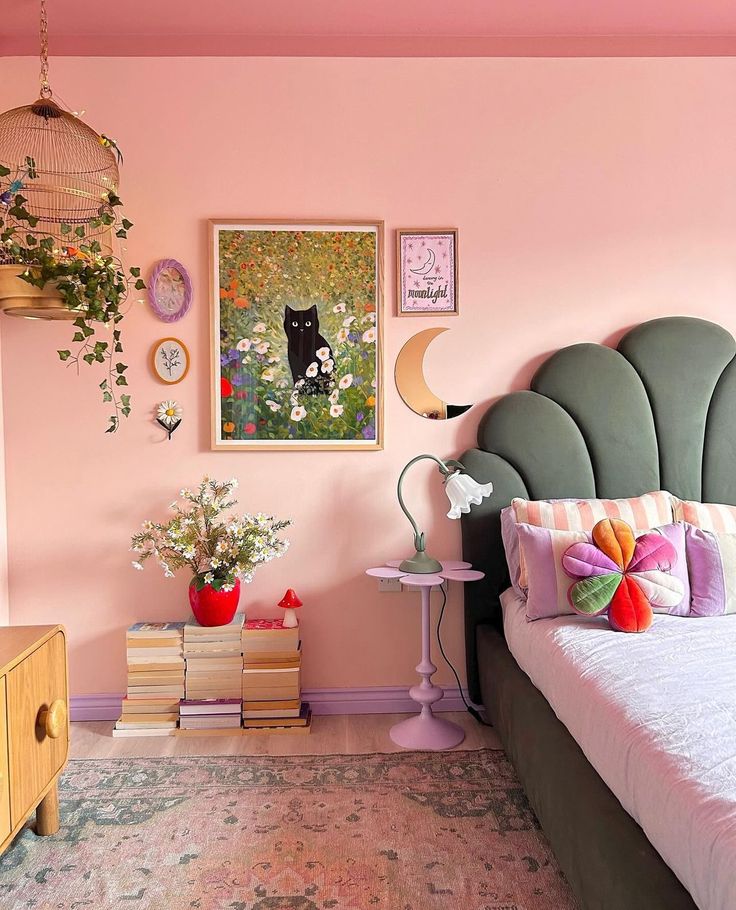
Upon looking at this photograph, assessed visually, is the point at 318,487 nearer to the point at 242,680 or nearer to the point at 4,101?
the point at 242,680

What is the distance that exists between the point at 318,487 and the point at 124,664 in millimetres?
1052

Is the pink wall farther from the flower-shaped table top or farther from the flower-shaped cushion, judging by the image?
the flower-shaped cushion

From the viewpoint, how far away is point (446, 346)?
320cm

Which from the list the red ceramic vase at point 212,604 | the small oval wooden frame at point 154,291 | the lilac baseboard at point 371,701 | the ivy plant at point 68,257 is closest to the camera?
the ivy plant at point 68,257

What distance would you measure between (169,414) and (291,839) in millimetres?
1627

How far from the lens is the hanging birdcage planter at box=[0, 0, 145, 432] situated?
2633 millimetres

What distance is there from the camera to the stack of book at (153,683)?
3.03 m

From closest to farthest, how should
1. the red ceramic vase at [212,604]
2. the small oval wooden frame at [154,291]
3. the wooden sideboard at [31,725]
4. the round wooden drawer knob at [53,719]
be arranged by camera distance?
the wooden sideboard at [31,725] → the round wooden drawer knob at [53,719] → the red ceramic vase at [212,604] → the small oval wooden frame at [154,291]

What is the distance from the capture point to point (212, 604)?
3021mm

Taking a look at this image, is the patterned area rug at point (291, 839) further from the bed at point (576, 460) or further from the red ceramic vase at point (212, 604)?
the red ceramic vase at point (212, 604)

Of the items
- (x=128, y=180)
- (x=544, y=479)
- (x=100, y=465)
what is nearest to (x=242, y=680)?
(x=100, y=465)

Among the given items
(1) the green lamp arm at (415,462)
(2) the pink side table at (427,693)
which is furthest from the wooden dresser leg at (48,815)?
(1) the green lamp arm at (415,462)

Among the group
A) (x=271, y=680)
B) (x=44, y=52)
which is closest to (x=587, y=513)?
(x=271, y=680)

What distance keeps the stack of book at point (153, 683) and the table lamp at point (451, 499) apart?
0.93 meters
